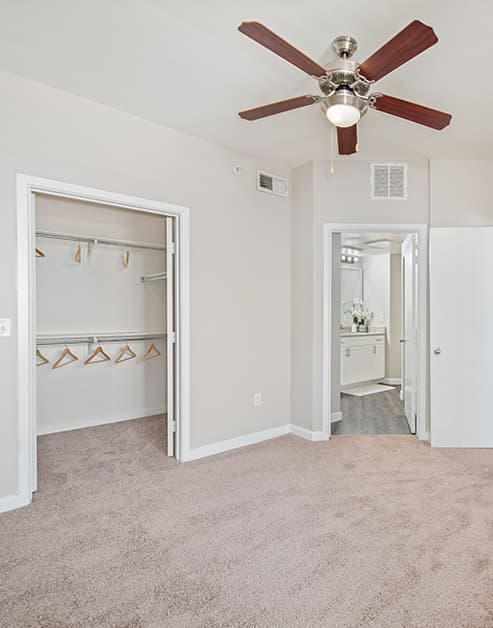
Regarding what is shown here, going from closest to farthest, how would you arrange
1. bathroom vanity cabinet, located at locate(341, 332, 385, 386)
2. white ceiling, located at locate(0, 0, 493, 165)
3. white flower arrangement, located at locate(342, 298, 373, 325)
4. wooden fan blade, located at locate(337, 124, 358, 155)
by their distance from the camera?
white ceiling, located at locate(0, 0, 493, 165), wooden fan blade, located at locate(337, 124, 358, 155), bathroom vanity cabinet, located at locate(341, 332, 385, 386), white flower arrangement, located at locate(342, 298, 373, 325)

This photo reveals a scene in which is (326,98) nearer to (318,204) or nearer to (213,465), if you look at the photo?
(318,204)

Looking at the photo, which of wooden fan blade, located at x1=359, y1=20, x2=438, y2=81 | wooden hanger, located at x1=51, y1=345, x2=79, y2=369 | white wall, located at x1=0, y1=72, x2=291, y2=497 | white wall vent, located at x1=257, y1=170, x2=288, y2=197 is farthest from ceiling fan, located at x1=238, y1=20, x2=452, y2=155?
wooden hanger, located at x1=51, y1=345, x2=79, y2=369

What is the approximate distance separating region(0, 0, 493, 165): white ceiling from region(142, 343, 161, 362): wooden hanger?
8.31 ft

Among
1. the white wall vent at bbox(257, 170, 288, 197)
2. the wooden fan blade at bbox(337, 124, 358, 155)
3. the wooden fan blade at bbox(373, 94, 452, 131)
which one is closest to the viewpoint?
the wooden fan blade at bbox(373, 94, 452, 131)

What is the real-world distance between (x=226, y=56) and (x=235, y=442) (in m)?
2.98

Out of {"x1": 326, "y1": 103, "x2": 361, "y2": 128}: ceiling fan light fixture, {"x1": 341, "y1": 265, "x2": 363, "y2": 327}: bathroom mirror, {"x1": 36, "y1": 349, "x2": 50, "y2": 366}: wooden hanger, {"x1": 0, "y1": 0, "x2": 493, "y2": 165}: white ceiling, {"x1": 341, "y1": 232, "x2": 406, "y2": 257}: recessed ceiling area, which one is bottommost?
{"x1": 36, "y1": 349, "x2": 50, "y2": 366}: wooden hanger

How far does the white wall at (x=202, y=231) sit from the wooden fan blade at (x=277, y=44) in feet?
5.40

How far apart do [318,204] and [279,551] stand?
9.73ft

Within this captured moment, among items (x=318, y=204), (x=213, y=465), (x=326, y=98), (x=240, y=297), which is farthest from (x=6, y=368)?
(x=318, y=204)

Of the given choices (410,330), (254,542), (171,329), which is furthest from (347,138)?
(410,330)

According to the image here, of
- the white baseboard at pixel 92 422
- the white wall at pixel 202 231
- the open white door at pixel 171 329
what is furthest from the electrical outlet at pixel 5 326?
the white baseboard at pixel 92 422

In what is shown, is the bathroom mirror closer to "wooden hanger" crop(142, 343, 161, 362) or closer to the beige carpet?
"wooden hanger" crop(142, 343, 161, 362)

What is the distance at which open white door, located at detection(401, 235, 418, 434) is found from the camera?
4.16 meters

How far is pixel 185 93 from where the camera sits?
2699mm
